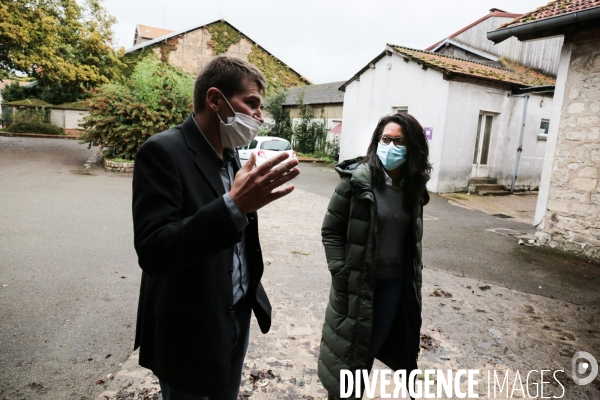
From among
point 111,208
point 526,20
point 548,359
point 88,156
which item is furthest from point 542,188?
point 88,156

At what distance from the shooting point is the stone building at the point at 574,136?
6566 millimetres

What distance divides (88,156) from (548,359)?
64.2 feet

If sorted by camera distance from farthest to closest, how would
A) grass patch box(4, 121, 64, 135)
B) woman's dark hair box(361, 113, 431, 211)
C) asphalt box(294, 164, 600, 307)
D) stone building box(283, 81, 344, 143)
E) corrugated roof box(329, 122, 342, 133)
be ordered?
grass patch box(4, 121, 64, 135) → stone building box(283, 81, 344, 143) → corrugated roof box(329, 122, 342, 133) → asphalt box(294, 164, 600, 307) → woman's dark hair box(361, 113, 431, 211)

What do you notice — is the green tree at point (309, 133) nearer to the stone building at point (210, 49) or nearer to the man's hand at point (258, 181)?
the stone building at point (210, 49)

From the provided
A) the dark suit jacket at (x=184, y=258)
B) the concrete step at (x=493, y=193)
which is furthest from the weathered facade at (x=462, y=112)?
the dark suit jacket at (x=184, y=258)

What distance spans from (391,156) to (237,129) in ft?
4.43

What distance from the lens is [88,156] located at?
1828 cm

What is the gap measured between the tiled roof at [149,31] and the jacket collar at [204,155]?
46659mm

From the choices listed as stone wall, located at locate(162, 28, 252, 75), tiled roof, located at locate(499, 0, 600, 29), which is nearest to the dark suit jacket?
tiled roof, located at locate(499, 0, 600, 29)

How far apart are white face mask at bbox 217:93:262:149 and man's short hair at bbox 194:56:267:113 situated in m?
0.08

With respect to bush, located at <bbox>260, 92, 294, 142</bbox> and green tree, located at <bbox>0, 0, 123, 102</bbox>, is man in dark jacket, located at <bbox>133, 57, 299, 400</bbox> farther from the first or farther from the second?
bush, located at <bbox>260, 92, 294, 142</bbox>

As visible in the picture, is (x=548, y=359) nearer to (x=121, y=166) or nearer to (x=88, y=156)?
(x=121, y=166)

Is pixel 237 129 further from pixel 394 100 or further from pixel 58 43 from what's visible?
pixel 58 43

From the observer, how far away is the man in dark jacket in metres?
1.26
